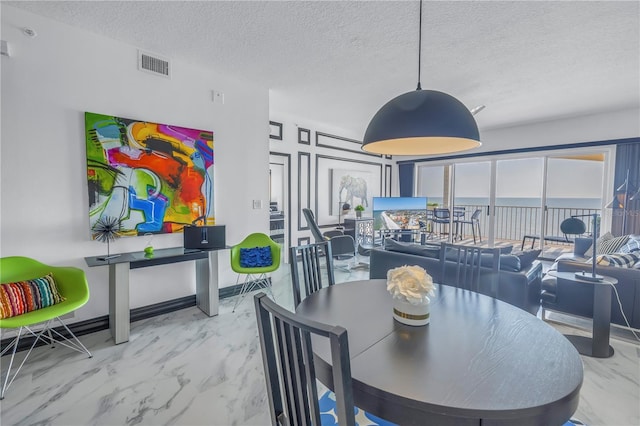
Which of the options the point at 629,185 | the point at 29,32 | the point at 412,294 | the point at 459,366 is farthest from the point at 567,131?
the point at 29,32

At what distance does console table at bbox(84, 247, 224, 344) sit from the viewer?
2482 millimetres

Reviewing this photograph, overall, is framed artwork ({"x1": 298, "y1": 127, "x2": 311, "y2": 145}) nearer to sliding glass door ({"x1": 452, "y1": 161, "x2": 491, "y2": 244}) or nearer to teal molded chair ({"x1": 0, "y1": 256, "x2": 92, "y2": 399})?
sliding glass door ({"x1": 452, "y1": 161, "x2": 491, "y2": 244})

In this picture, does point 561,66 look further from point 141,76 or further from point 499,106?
point 141,76

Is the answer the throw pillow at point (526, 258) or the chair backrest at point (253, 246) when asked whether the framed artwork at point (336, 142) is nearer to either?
the chair backrest at point (253, 246)

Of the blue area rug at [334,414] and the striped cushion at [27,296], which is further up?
the striped cushion at [27,296]

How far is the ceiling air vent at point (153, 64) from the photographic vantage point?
114 inches

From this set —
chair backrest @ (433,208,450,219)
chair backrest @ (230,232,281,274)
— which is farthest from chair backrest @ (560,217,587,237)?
chair backrest @ (433,208,450,219)

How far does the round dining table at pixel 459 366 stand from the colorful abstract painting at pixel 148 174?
2196 millimetres

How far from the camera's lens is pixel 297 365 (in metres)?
0.85

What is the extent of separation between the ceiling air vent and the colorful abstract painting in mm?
521

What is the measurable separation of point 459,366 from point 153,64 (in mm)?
3486

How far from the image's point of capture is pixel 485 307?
1601 millimetres

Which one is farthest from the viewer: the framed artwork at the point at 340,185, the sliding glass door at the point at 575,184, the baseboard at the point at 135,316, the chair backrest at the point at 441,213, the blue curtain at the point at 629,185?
Answer: the chair backrest at the point at 441,213

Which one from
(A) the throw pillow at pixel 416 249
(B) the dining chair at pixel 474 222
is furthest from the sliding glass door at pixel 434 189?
(A) the throw pillow at pixel 416 249
